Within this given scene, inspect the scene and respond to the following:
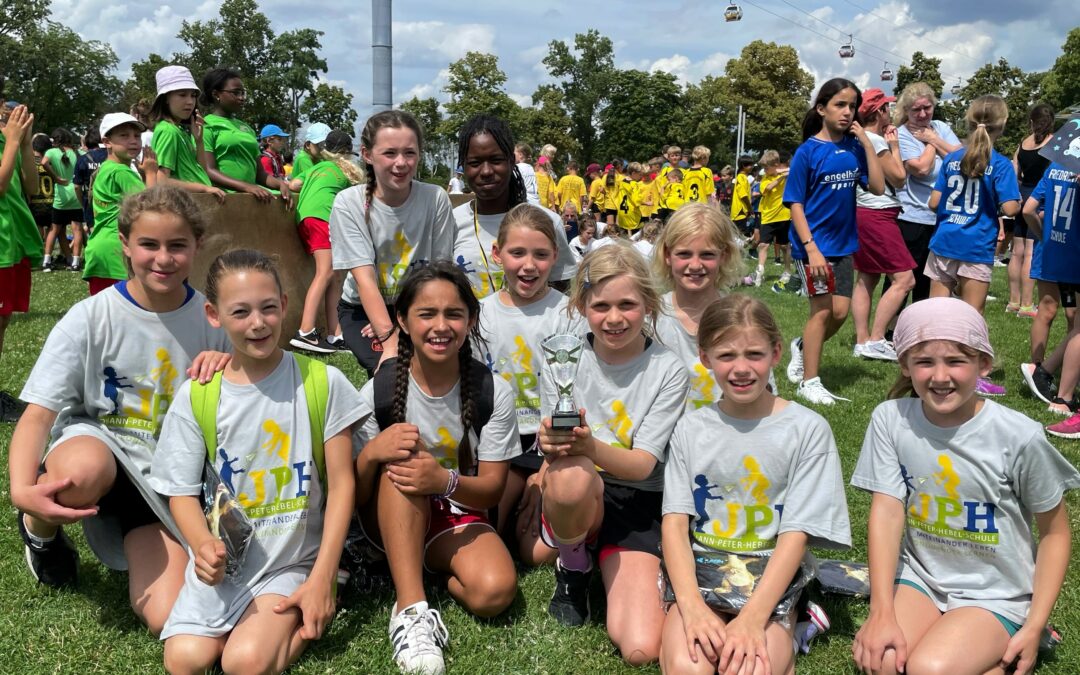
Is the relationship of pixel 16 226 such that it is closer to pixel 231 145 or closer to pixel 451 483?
pixel 231 145

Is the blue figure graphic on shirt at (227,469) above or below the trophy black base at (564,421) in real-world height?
below

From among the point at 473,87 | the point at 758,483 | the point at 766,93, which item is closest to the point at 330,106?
the point at 473,87

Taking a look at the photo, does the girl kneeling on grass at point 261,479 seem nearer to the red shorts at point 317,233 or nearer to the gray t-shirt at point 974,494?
the gray t-shirt at point 974,494

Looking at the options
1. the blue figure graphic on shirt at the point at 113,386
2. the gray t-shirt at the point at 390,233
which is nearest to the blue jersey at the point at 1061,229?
the gray t-shirt at the point at 390,233

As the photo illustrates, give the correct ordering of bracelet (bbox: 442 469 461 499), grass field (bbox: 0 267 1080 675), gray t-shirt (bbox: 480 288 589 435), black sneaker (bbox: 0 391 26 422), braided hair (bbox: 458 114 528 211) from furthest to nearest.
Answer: black sneaker (bbox: 0 391 26 422) → braided hair (bbox: 458 114 528 211) → gray t-shirt (bbox: 480 288 589 435) → bracelet (bbox: 442 469 461 499) → grass field (bbox: 0 267 1080 675)

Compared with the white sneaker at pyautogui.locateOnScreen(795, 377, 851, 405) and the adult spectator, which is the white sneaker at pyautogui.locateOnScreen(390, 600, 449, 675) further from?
the adult spectator

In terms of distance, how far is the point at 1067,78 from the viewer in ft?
172

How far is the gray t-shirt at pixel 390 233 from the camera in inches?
164

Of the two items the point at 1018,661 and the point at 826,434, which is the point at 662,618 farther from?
the point at 1018,661

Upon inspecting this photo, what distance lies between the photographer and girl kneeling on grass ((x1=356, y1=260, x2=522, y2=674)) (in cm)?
293

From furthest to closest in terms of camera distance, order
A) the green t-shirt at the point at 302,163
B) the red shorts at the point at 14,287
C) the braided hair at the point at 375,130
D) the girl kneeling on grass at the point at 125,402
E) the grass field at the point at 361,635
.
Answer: the green t-shirt at the point at 302,163
the red shorts at the point at 14,287
the braided hair at the point at 375,130
the girl kneeling on grass at the point at 125,402
the grass field at the point at 361,635

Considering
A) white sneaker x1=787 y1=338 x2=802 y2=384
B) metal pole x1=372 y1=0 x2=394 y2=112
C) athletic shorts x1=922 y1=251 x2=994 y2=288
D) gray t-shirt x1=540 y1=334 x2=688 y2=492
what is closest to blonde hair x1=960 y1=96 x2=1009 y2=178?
athletic shorts x1=922 y1=251 x2=994 y2=288

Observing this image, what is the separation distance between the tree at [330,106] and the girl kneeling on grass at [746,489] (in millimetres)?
67913

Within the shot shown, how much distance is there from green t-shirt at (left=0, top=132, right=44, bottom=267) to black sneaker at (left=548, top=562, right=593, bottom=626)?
4723 millimetres
